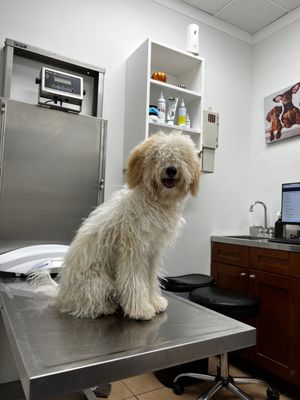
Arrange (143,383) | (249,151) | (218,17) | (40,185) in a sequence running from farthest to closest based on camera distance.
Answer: (249,151), (218,17), (143,383), (40,185)

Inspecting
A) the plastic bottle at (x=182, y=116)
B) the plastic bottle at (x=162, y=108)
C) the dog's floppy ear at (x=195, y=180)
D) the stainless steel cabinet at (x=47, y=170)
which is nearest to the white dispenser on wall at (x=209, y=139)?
the plastic bottle at (x=182, y=116)

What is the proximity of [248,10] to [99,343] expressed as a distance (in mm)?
2932

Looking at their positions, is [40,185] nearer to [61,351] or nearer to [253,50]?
Answer: [61,351]

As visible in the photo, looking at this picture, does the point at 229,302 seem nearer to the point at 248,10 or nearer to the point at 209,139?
the point at 209,139

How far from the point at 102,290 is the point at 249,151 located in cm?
241

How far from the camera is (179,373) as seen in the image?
2.03 m

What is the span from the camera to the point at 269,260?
2086 mm

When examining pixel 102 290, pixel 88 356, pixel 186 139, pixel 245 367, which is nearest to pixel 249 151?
pixel 245 367

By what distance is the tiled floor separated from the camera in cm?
183

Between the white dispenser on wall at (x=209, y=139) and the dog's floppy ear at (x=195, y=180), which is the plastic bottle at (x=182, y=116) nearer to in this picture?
the white dispenser on wall at (x=209, y=139)

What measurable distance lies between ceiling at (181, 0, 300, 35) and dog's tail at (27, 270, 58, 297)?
2.50 meters

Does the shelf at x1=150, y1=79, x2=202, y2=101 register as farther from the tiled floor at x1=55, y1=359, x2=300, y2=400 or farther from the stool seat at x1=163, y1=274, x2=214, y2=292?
the tiled floor at x1=55, y1=359, x2=300, y2=400

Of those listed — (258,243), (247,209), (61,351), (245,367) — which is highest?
(247,209)

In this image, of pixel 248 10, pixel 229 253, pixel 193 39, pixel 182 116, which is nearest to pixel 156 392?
pixel 229 253
